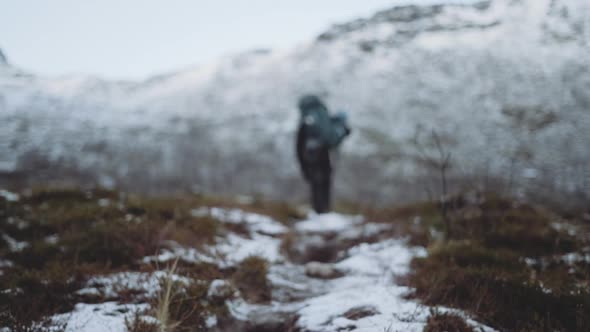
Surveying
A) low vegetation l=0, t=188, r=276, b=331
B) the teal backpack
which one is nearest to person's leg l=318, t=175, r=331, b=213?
the teal backpack

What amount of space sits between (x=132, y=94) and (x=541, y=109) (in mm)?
27843

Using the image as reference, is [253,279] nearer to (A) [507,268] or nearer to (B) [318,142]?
(A) [507,268]

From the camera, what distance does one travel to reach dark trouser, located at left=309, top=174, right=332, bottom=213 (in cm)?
970

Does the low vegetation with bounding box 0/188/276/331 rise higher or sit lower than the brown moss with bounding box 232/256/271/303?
higher

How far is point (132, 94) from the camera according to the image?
2745 centimetres

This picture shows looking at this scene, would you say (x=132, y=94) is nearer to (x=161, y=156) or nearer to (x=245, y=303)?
(x=161, y=156)

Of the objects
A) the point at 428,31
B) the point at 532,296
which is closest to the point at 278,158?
the point at 428,31

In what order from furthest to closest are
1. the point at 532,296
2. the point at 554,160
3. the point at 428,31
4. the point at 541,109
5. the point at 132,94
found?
the point at 132,94, the point at 428,31, the point at 554,160, the point at 541,109, the point at 532,296

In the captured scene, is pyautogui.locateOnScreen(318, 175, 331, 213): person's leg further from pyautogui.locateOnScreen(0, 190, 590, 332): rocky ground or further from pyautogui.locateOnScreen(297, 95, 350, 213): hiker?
pyautogui.locateOnScreen(0, 190, 590, 332): rocky ground

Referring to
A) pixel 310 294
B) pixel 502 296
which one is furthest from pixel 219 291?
pixel 502 296

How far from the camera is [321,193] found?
9727 mm

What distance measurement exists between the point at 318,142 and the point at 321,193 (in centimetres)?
136

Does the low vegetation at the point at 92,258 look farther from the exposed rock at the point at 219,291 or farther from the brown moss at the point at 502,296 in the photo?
the brown moss at the point at 502,296

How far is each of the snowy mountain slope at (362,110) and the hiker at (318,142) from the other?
225 cm
